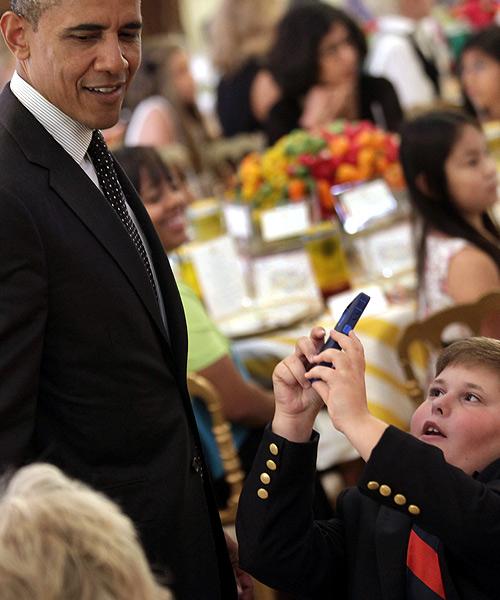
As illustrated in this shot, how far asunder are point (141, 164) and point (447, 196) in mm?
855

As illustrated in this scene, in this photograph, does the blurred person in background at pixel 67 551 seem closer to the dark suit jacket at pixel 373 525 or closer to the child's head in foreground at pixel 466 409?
the dark suit jacket at pixel 373 525

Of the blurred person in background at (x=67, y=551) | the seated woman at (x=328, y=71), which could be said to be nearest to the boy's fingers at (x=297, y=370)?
the blurred person in background at (x=67, y=551)

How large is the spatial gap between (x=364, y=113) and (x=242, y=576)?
3.59 meters

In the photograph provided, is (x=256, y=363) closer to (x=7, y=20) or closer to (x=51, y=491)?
(x=7, y=20)

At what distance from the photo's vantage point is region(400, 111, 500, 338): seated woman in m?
3.16

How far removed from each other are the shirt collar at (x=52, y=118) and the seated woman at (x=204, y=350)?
1.23 meters

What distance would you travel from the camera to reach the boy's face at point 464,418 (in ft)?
5.32

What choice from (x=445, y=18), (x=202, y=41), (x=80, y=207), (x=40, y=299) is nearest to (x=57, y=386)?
(x=40, y=299)

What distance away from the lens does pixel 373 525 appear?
5.51 feet

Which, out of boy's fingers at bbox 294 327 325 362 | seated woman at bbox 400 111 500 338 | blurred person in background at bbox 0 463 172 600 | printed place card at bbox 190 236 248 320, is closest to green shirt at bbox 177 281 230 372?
seated woman at bbox 400 111 500 338

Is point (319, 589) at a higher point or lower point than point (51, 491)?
lower

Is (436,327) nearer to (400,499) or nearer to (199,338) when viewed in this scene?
(199,338)

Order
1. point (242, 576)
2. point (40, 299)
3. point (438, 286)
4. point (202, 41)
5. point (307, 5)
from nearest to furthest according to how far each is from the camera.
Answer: point (40, 299) → point (242, 576) → point (438, 286) → point (307, 5) → point (202, 41)

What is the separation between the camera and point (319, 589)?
5.64 ft
